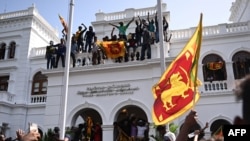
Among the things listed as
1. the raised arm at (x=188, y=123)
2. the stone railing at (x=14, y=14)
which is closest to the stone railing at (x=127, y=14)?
the stone railing at (x=14, y=14)

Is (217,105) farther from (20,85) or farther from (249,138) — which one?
(20,85)

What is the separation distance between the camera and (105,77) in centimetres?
1229

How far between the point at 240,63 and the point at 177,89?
420 inches

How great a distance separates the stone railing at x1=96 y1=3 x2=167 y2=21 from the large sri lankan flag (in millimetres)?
12700

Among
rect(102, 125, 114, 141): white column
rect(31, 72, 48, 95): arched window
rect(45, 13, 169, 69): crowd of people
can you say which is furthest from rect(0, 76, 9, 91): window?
rect(102, 125, 114, 141): white column

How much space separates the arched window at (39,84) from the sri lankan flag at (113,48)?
289 inches

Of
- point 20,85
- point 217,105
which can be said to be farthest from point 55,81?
point 217,105

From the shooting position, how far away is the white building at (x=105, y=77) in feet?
38.7

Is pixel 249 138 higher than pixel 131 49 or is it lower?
lower

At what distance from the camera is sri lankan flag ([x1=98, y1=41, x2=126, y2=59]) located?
491 inches

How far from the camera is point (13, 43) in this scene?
19.9 metres

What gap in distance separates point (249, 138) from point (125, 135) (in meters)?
10.6

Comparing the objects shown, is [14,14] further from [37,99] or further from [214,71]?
[214,71]

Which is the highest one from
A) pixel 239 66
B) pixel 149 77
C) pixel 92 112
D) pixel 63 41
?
pixel 63 41
